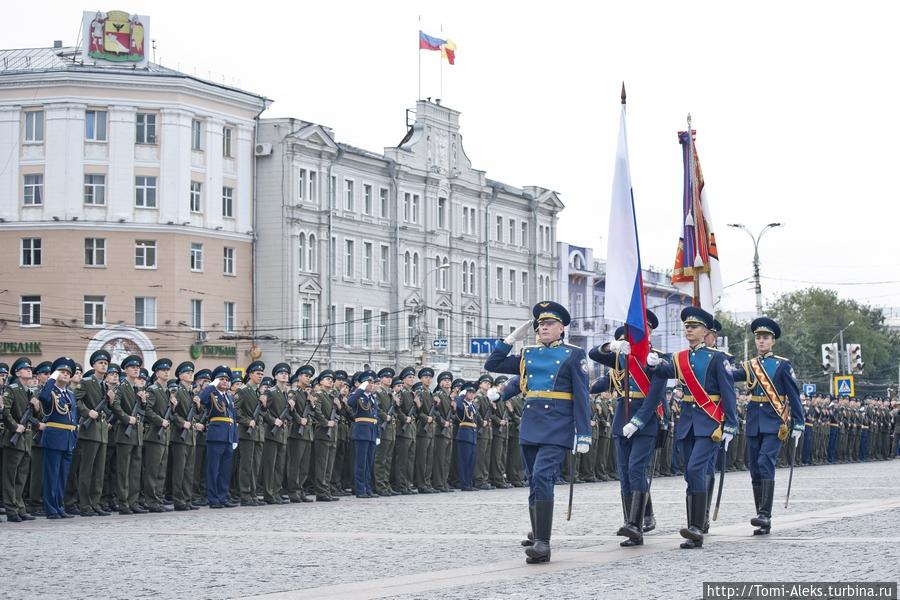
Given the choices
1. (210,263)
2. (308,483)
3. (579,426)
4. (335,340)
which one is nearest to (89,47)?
(210,263)

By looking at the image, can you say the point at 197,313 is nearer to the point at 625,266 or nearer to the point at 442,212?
the point at 442,212

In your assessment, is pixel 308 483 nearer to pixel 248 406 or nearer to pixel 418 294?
pixel 248 406

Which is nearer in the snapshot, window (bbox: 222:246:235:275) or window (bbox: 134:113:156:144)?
window (bbox: 134:113:156:144)

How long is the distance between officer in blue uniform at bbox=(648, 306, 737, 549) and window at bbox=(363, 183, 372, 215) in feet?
156

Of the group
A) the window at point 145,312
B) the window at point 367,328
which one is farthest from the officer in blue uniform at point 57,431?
the window at point 367,328

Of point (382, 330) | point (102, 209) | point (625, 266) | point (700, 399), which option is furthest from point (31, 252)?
point (700, 399)

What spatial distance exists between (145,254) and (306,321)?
6.98m

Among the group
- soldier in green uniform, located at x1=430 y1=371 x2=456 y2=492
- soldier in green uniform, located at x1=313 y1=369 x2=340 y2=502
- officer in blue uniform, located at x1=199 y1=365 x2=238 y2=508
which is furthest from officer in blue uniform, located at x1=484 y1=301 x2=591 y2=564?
soldier in green uniform, located at x1=430 y1=371 x2=456 y2=492

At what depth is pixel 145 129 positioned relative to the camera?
176 feet

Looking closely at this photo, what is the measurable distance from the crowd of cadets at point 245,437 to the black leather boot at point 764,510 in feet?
2.93

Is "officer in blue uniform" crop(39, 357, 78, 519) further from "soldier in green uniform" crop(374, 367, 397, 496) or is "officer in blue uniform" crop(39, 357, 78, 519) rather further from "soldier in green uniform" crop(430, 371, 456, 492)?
"soldier in green uniform" crop(430, 371, 456, 492)

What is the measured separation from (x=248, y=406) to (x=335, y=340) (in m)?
38.2

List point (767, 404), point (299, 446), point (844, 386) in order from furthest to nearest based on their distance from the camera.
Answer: point (844, 386)
point (299, 446)
point (767, 404)

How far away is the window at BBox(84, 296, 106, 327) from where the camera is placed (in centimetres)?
5269
